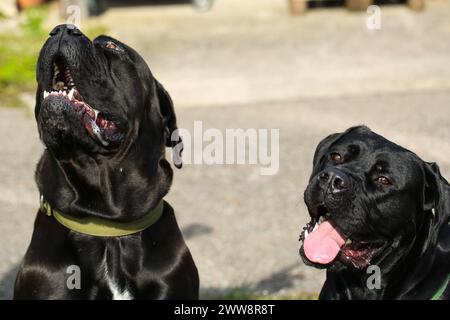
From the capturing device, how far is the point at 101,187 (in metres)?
4.46

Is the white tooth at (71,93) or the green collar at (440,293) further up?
the white tooth at (71,93)

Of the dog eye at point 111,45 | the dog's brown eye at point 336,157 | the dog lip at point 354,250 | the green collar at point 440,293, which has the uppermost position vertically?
the dog eye at point 111,45

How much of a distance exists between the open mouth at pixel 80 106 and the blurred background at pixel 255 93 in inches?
75.5

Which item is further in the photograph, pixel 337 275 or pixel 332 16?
pixel 332 16

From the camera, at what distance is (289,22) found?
12.9 m

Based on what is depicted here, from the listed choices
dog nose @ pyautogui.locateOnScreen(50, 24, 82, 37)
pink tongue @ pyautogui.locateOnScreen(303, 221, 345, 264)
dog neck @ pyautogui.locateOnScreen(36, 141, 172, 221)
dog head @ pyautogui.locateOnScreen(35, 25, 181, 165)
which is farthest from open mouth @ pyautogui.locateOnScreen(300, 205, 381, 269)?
dog nose @ pyautogui.locateOnScreen(50, 24, 82, 37)

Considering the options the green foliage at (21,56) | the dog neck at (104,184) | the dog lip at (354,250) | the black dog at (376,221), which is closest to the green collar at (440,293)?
the black dog at (376,221)

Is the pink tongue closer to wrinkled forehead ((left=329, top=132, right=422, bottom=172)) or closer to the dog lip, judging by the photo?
the dog lip

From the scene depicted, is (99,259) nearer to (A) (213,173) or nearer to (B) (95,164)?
(B) (95,164)

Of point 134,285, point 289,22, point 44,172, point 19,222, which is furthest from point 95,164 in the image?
point 289,22

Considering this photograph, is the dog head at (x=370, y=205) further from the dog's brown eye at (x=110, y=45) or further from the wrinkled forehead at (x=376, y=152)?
the dog's brown eye at (x=110, y=45)

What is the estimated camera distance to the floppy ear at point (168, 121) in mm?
4684
